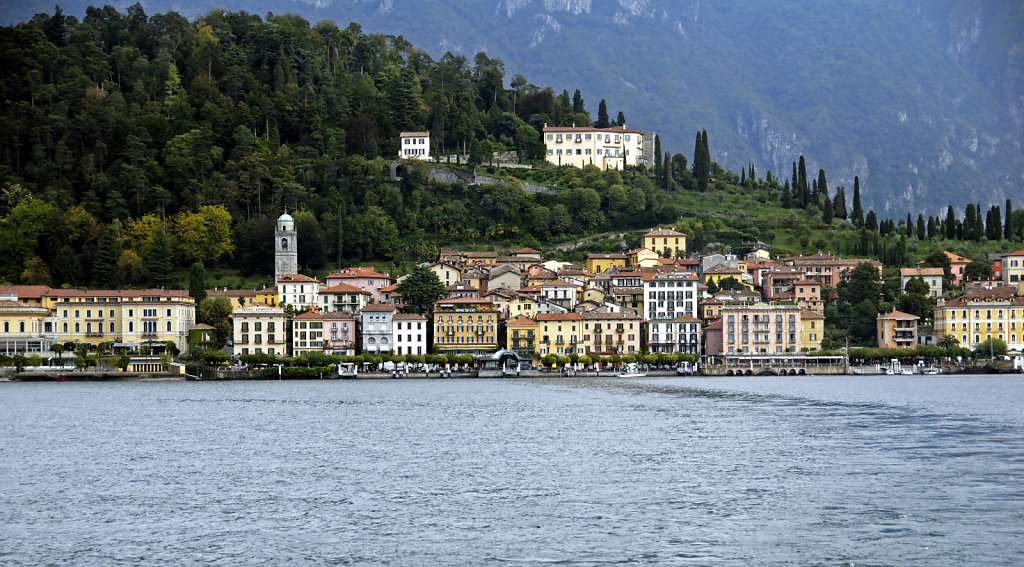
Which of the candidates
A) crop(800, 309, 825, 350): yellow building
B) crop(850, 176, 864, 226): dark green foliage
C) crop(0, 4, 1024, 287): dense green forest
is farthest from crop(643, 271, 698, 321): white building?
crop(850, 176, 864, 226): dark green foliage

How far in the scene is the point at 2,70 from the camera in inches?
5069

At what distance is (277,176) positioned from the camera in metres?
119

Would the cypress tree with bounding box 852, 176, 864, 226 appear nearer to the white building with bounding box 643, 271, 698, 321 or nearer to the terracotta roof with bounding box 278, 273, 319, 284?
the white building with bounding box 643, 271, 698, 321


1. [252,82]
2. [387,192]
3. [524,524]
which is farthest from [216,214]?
[524,524]

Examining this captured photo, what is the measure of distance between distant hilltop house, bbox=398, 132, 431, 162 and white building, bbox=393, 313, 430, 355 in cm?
3819

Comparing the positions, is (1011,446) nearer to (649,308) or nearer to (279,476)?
(279,476)

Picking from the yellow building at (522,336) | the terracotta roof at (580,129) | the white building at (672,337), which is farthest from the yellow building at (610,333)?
the terracotta roof at (580,129)

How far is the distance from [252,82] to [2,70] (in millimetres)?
24481

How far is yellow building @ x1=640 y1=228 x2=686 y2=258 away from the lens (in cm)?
11475

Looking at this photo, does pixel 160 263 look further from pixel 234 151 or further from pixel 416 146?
pixel 416 146

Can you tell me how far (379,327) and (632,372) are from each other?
18.2m

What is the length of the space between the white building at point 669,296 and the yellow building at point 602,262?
12.8 meters

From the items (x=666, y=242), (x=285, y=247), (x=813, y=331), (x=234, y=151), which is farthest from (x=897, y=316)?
(x=234, y=151)

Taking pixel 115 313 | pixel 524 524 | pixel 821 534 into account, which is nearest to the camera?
pixel 821 534
